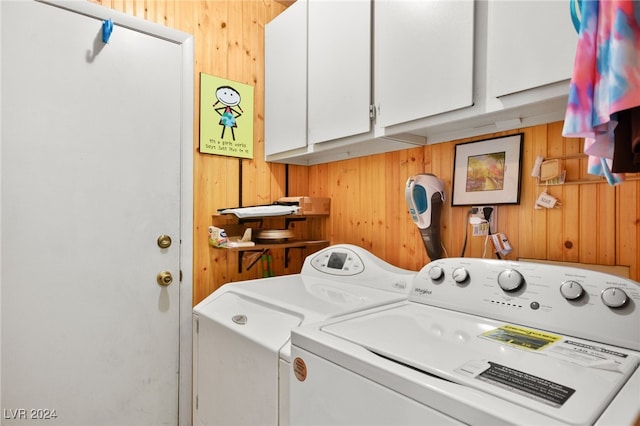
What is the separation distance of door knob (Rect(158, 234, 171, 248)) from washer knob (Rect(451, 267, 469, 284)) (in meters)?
1.34

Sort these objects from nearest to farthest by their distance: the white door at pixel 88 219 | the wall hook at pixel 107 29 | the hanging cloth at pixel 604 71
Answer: the hanging cloth at pixel 604 71 → the white door at pixel 88 219 → the wall hook at pixel 107 29

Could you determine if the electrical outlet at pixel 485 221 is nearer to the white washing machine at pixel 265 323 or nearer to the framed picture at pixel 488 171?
the framed picture at pixel 488 171

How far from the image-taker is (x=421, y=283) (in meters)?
1.35

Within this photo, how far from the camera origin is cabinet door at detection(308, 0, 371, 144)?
5.09 ft

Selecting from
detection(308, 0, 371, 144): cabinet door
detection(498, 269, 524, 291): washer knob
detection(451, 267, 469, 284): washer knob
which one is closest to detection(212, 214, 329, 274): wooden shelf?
detection(308, 0, 371, 144): cabinet door

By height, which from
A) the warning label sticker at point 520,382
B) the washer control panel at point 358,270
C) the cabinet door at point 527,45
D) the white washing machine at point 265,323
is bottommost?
the white washing machine at point 265,323

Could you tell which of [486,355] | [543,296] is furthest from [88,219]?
[543,296]

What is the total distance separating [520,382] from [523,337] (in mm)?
298

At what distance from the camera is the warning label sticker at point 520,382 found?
64 cm

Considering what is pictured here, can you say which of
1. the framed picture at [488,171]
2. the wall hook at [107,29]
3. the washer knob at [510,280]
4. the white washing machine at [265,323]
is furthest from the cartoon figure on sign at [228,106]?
the washer knob at [510,280]

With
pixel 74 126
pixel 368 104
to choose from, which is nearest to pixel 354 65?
pixel 368 104

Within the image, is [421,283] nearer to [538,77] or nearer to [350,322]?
[350,322]

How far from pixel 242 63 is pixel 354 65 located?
81cm

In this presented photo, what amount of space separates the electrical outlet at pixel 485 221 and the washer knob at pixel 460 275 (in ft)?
0.96
